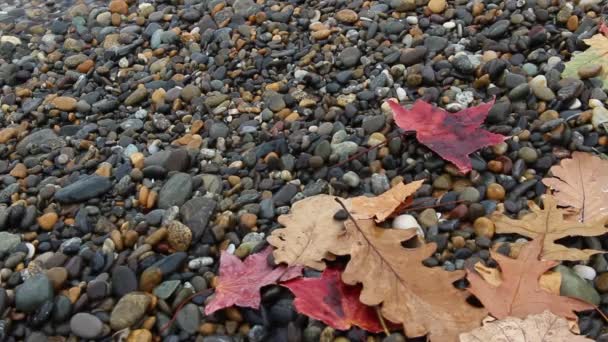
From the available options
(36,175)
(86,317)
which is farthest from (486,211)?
(36,175)

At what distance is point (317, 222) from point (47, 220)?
0.87m

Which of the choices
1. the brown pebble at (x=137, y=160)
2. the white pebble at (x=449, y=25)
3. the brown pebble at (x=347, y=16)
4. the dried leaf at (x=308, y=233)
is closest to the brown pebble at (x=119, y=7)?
the brown pebble at (x=347, y=16)

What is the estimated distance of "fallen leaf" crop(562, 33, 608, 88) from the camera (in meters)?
2.24

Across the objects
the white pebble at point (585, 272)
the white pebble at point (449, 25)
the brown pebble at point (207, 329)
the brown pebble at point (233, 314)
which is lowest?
the brown pebble at point (207, 329)

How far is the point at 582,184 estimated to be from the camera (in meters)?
1.92

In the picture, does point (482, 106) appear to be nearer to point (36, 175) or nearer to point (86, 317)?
point (86, 317)

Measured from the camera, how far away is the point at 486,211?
74.8 inches

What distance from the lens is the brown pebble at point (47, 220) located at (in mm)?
2078

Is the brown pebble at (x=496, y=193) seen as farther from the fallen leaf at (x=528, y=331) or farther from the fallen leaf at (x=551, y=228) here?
the fallen leaf at (x=528, y=331)

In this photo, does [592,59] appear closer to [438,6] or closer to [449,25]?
[449,25]

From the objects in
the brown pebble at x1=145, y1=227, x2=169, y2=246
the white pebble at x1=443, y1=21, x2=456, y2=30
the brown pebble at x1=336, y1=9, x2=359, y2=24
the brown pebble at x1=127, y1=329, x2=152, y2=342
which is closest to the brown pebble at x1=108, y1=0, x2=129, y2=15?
the brown pebble at x1=336, y1=9, x2=359, y2=24

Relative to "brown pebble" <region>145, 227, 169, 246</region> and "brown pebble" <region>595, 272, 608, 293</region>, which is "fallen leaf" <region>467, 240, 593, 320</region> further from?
"brown pebble" <region>145, 227, 169, 246</region>

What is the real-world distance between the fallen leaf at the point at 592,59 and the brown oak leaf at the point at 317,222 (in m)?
0.76

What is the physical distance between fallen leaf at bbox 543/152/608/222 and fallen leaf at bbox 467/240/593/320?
236 millimetres
